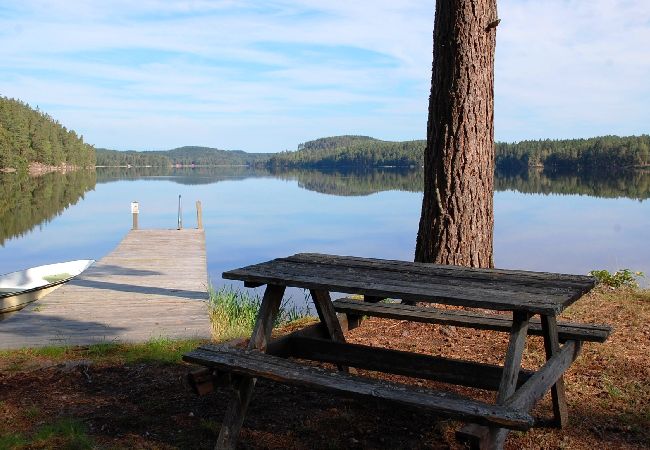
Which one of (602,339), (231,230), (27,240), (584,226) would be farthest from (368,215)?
(602,339)

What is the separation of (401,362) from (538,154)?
388ft

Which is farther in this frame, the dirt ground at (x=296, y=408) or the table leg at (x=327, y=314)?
the table leg at (x=327, y=314)

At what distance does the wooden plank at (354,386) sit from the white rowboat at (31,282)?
22.3ft

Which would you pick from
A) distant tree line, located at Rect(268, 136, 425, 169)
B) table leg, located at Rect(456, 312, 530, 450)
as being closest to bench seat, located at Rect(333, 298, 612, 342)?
table leg, located at Rect(456, 312, 530, 450)

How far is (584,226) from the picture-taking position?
93.7 ft

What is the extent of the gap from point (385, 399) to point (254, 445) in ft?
3.46

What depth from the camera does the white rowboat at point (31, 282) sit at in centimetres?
907

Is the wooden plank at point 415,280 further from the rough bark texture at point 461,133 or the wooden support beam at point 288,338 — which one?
the rough bark texture at point 461,133

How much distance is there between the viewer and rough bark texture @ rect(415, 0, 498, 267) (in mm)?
5797

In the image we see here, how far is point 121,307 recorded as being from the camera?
820 centimetres

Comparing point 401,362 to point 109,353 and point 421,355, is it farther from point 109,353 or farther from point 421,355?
point 109,353

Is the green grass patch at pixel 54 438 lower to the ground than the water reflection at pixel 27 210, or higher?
higher

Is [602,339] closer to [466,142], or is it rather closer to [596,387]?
[596,387]

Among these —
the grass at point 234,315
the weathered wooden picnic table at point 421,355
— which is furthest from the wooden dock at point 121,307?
the weathered wooden picnic table at point 421,355
